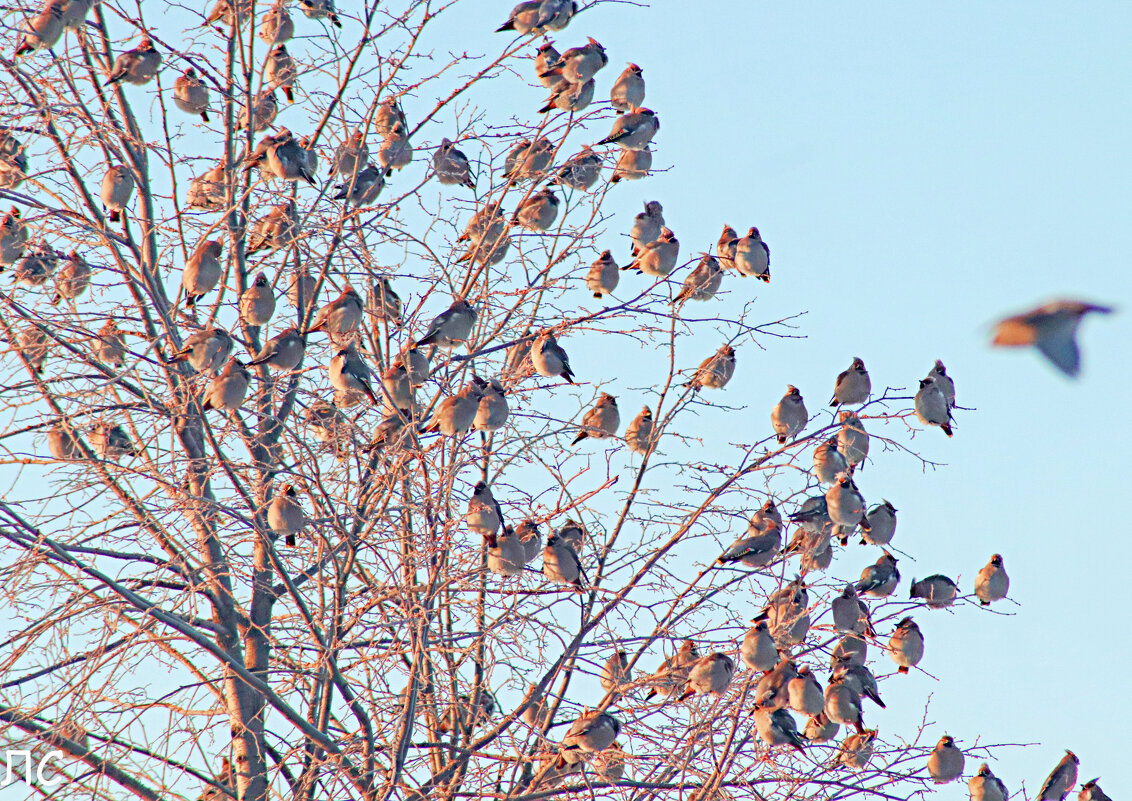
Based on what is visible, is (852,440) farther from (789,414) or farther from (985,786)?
(985,786)

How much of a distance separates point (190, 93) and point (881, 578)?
444 centimetres

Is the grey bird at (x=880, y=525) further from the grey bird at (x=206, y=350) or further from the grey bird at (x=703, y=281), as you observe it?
the grey bird at (x=206, y=350)

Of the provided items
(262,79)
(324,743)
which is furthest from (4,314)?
(324,743)

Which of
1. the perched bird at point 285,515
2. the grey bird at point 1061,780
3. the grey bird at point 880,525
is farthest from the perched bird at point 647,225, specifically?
the grey bird at point 1061,780

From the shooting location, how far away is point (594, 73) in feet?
24.7

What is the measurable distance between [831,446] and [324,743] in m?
2.67

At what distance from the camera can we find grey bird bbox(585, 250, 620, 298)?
297 inches

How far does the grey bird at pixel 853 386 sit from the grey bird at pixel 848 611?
1076mm

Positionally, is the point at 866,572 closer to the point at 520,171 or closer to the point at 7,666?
the point at 520,171

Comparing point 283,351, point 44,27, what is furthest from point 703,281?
point 44,27

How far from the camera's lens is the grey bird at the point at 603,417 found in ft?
23.3

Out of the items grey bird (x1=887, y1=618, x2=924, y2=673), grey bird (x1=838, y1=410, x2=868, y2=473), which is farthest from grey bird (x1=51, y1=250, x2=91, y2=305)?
grey bird (x1=887, y1=618, x2=924, y2=673)

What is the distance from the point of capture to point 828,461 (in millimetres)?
6723

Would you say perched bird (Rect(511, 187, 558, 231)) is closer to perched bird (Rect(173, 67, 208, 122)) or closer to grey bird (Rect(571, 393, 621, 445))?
grey bird (Rect(571, 393, 621, 445))
